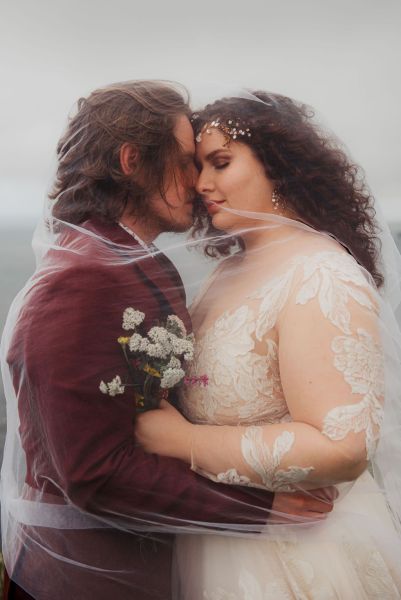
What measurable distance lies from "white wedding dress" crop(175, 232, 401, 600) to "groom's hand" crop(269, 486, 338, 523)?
0.09 feet

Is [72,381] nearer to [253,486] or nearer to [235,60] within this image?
[253,486]

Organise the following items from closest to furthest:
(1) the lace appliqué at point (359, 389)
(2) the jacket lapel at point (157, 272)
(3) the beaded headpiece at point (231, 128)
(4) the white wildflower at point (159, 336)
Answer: (1) the lace appliqué at point (359, 389) → (4) the white wildflower at point (159, 336) → (2) the jacket lapel at point (157, 272) → (3) the beaded headpiece at point (231, 128)

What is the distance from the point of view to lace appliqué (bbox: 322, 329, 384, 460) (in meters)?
1.45

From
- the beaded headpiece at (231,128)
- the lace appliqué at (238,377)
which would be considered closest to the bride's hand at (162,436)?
the lace appliqué at (238,377)

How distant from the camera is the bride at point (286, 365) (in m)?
1.50

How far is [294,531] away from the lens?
1630 mm

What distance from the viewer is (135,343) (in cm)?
153

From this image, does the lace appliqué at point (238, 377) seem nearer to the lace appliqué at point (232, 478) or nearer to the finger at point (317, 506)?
the lace appliqué at point (232, 478)

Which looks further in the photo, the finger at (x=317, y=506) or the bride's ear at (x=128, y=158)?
the bride's ear at (x=128, y=158)

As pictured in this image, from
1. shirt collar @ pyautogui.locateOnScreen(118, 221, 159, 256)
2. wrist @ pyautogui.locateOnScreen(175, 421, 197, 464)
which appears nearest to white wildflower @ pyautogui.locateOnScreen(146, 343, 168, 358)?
wrist @ pyautogui.locateOnScreen(175, 421, 197, 464)

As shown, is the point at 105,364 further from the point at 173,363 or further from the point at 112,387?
the point at 173,363

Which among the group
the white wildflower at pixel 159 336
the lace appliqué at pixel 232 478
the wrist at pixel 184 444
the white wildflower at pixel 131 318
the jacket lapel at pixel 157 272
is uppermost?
the jacket lapel at pixel 157 272

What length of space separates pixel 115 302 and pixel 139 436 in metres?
0.37

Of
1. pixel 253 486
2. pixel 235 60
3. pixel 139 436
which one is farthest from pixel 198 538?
pixel 235 60
